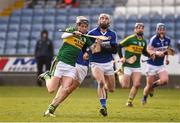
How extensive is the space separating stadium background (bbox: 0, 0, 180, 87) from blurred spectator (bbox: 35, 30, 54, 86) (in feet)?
4.75

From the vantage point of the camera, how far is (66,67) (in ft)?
53.4

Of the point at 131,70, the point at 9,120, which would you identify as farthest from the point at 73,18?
the point at 9,120

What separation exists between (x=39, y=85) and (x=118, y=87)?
13.1ft

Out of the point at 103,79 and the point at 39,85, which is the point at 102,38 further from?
the point at 39,85

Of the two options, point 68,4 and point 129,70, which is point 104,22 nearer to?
point 129,70

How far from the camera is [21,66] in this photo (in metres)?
35.7

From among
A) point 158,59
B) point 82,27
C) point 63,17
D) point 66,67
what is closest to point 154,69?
point 158,59

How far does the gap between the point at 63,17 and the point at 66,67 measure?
78.4 feet

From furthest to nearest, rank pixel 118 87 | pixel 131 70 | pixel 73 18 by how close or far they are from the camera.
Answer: pixel 73 18
pixel 118 87
pixel 131 70

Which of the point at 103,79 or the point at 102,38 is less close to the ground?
the point at 102,38

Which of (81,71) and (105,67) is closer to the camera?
(81,71)

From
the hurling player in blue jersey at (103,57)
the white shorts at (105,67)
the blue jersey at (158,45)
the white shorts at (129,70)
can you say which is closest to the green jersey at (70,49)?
the hurling player in blue jersey at (103,57)

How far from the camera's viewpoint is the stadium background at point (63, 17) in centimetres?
3834

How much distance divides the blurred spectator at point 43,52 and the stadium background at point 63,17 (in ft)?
4.75
